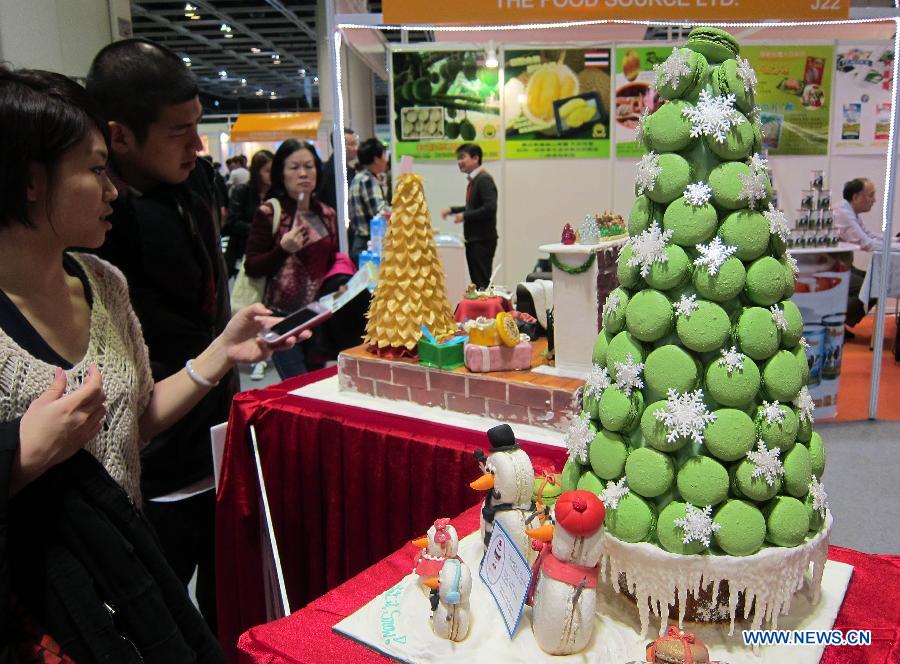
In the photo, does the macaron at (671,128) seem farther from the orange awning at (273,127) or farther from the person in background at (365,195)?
the orange awning at (273,127)

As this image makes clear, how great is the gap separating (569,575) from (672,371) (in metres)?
0.32

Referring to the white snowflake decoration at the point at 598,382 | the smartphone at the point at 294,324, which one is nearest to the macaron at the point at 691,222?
the white snowflake decoration at the point at 598,382

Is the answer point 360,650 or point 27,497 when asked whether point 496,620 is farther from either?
point 27,497

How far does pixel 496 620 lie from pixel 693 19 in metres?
2.77

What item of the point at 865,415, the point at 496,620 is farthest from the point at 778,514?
the point at 865,415

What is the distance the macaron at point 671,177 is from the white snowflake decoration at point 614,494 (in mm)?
421

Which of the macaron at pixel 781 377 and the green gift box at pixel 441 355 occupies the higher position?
the macaron at pixel 781 377

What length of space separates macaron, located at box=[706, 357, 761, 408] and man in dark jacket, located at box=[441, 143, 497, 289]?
499 cm

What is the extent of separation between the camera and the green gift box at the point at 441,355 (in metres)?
2.18

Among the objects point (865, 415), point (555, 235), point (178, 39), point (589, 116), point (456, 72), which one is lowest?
point (865, 415)

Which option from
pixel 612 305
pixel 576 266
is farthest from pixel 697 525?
pixel 576 266

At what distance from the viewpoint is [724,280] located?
3.32 ft

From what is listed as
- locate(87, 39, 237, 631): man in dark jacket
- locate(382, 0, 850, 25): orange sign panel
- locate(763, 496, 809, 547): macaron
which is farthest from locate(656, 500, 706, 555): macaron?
locate(382, 0, 850, 25): orange sign panel

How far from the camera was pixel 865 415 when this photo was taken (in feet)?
15.3
